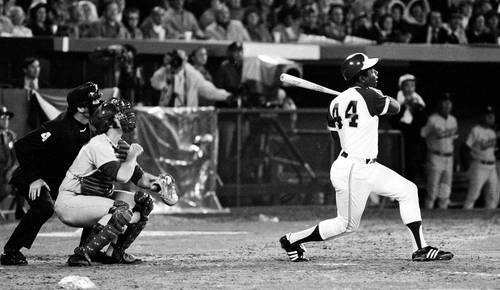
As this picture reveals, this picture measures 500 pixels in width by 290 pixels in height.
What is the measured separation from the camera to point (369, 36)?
1764cm

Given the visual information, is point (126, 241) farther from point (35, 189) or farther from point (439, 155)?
point (439, 155)

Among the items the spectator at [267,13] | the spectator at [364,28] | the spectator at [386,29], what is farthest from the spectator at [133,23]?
the spectator at [386,29]

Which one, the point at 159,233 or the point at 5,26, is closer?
the point at 159,233

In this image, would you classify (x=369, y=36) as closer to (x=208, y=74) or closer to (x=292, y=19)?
(x=292, y=19)

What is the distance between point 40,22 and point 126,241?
739 centimetres

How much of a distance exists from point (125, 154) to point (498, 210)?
926cm

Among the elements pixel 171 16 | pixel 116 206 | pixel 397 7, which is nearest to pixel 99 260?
pixel 116 206

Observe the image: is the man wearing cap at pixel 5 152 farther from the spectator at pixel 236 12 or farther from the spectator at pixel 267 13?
the spectator at pixel 267 13

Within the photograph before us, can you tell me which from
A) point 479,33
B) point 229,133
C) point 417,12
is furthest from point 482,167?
point 229,133

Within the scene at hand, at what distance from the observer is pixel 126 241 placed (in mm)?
9070

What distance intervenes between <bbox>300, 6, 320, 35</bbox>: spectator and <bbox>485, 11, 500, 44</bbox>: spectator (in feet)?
9.74

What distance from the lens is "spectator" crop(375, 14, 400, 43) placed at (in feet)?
57.9

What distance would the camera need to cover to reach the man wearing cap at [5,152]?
14362 mm

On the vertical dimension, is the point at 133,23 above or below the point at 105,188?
above
